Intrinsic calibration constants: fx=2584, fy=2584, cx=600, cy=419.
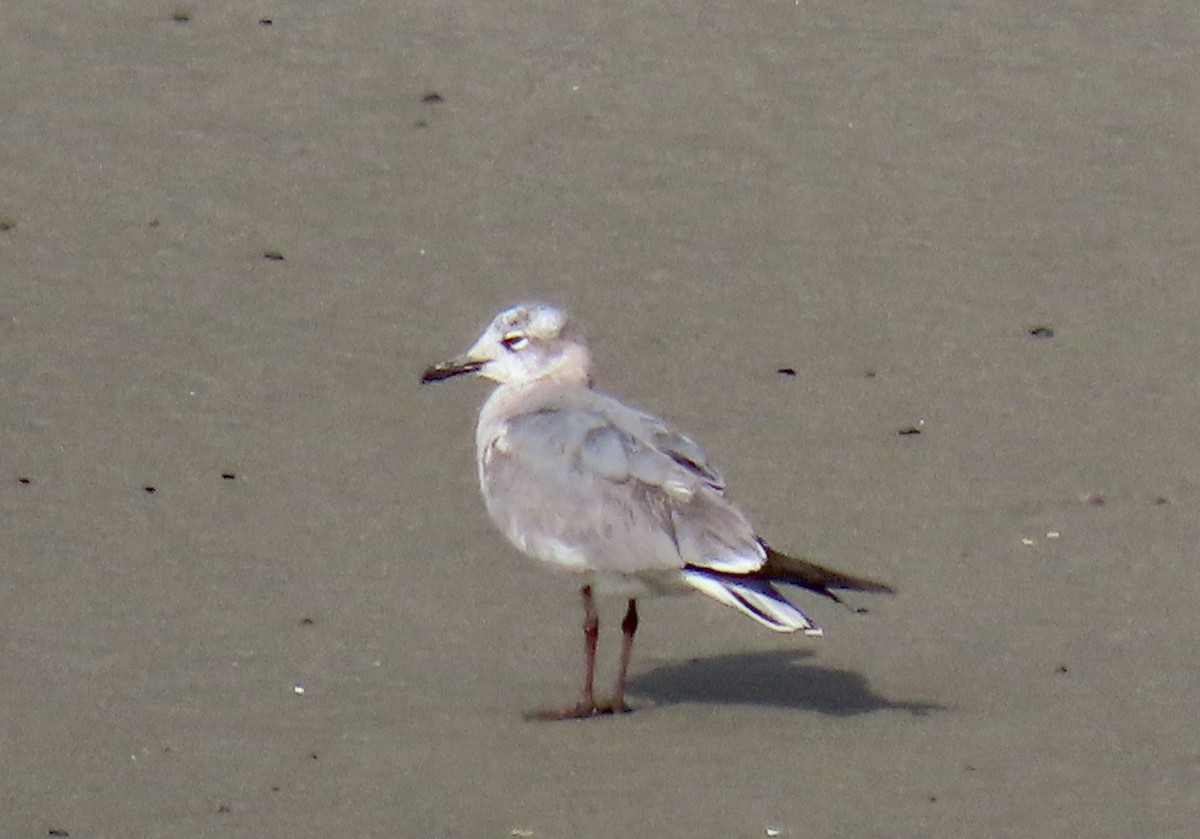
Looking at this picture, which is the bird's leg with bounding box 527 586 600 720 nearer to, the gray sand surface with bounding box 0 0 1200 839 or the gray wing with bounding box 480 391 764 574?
the gray sand surface with bounding box 0 0 1200 839

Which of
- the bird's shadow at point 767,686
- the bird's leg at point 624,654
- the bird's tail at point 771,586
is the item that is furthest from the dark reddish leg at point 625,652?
the bird's tail at point 771,586

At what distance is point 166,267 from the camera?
10695 mm

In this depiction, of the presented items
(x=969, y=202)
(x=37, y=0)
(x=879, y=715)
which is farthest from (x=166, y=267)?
(x=879, y=715)

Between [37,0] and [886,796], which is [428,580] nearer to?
[886,796]

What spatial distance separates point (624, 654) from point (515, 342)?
134 cm

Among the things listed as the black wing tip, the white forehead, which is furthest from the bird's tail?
the white forehead

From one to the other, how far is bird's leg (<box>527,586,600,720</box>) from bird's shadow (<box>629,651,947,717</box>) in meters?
0.27

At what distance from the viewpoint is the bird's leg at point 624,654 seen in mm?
7652

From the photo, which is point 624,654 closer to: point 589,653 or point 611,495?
point 589,653

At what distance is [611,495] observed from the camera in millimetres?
7582

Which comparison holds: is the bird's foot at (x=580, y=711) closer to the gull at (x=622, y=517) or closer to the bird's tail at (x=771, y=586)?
the gull at (x=622, y=517)

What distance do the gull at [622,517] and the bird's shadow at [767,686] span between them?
17 centimetres

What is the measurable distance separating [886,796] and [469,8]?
21.0 feet

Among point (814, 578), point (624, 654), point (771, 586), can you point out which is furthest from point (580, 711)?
point (814, 578)
